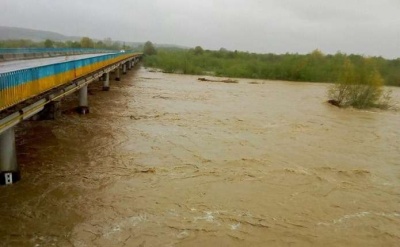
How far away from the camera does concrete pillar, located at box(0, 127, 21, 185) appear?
9516 millimetres

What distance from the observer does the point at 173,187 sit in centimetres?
1066

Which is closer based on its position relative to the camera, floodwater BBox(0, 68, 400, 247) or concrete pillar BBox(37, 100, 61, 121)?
floodwater BBox(0, 68, 400, 247)

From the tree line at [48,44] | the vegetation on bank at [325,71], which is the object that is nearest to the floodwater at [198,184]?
the vegetation on bank at [325,71]

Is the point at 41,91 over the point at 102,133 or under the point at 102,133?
over

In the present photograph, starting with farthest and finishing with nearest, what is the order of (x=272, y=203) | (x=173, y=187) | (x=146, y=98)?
(x=146, y=98)
(x=173, y=187)
(x=272, y=203)

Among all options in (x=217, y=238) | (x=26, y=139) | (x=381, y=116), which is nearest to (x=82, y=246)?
(x=217, y=238)

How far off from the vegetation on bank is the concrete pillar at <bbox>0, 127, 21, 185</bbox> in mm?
26282

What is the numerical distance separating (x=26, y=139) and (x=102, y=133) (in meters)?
3.21

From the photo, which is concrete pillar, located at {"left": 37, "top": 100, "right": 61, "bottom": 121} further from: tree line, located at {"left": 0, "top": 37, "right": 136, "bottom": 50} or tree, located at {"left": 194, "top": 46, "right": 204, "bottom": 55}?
tree, located at {"left": 194, "top": 46, "right": 204, "bottom": 55}

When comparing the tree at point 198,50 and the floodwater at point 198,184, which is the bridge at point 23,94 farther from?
the tree at point 198,50

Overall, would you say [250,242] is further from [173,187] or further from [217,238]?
[173,187]

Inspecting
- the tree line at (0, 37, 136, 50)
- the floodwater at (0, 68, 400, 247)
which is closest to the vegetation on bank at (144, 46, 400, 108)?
the floodwater at (0, 68, 400, 247)

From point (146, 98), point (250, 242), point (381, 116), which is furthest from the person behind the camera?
point (146, 98)

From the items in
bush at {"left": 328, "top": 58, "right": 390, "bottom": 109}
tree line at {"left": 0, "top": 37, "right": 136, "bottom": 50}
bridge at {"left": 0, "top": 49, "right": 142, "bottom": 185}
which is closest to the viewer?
bridge at {"left": 0, "top": 49, "right": 142, "bottom": 185}
